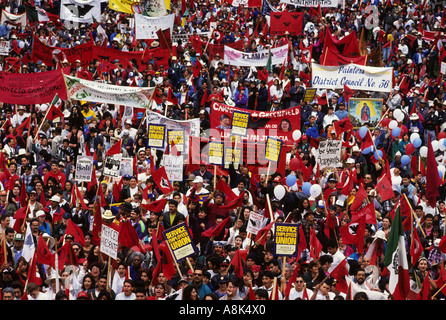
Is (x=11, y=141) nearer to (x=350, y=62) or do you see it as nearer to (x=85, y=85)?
(x=85, y=85)

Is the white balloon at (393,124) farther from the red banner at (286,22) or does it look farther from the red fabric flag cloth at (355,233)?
the red banner at (286,22)

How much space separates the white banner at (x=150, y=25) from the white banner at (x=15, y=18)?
479cm

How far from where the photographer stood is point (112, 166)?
615 inches

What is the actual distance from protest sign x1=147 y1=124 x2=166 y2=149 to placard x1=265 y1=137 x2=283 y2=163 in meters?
2.14

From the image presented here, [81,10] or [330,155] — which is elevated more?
[330,155]

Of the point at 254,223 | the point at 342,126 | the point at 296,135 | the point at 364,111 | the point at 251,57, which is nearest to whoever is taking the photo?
the point at 254,223

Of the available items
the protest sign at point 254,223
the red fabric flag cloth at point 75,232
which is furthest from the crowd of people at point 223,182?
the protest sign at point 254,223

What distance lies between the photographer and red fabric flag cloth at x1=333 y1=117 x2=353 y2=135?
1806 cm

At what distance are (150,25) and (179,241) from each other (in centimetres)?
1348

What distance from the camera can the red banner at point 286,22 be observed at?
2488cm

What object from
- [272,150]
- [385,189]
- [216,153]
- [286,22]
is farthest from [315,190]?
[286,22]

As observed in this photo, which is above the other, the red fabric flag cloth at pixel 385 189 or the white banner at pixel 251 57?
the red fabric flag cloth at pixel 385 189

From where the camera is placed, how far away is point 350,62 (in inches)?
866

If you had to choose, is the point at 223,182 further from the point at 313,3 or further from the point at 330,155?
the point at 313,3
